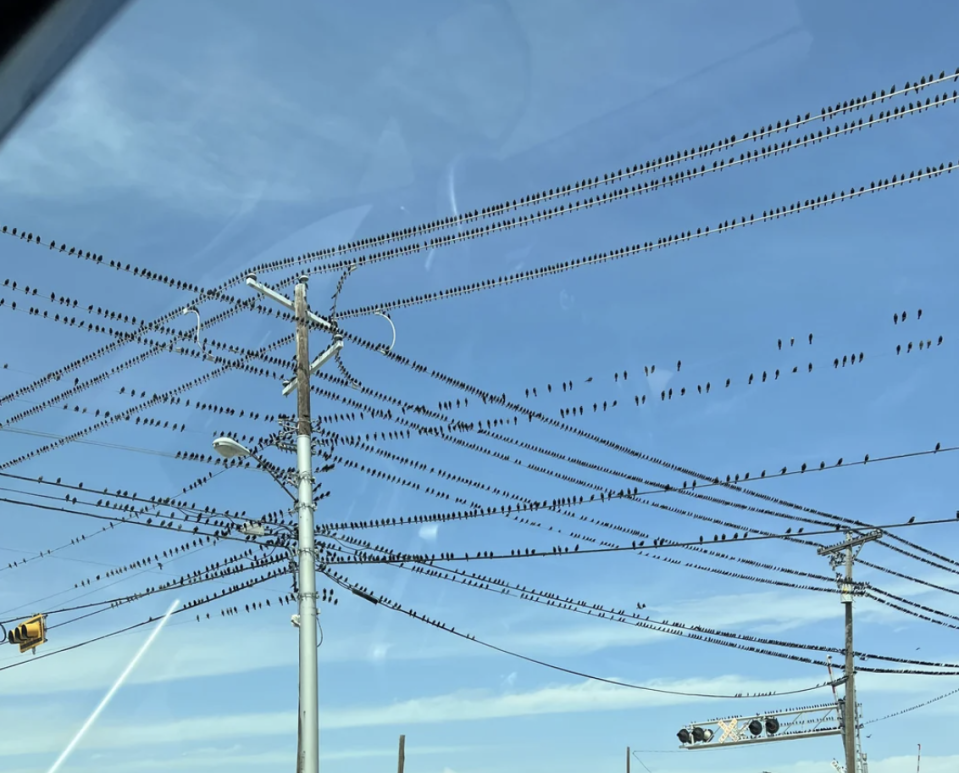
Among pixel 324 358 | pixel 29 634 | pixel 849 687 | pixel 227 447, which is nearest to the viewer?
pixel 227 447

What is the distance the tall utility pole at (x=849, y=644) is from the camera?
3094 cm

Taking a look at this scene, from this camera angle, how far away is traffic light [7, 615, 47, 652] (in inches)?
902

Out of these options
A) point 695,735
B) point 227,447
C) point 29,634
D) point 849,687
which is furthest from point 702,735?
point 227,447

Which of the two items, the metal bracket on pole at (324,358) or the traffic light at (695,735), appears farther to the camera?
the traffic light at (695,735)

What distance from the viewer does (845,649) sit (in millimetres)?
31719

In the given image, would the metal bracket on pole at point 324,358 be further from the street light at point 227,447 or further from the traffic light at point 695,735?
the traffic light at point 695,735

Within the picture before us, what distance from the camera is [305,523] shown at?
15.7 metres

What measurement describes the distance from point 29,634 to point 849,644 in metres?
24.2

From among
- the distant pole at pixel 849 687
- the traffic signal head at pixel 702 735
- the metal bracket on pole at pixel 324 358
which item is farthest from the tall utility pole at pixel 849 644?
the metal bracket on pole at pixel 324 358

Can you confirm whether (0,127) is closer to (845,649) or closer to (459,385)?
(459,385)

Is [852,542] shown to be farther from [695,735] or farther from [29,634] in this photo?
[29,634]

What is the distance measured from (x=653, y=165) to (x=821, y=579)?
21353mm

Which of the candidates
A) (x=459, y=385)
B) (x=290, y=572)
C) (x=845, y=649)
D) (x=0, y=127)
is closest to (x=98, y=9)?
(x=0, y=127)

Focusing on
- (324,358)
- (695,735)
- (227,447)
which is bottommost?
(695,735)
